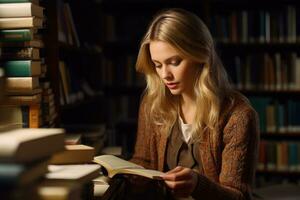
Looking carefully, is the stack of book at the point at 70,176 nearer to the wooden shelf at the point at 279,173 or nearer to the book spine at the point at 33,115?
the book spine at the point at 33,115

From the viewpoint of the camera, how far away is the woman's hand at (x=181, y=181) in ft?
4.34

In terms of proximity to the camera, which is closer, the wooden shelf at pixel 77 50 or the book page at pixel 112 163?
the book page at pixel 112 163

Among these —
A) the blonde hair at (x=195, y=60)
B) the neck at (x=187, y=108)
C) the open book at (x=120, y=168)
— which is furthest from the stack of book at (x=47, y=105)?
the neck at (x=187, y=108)

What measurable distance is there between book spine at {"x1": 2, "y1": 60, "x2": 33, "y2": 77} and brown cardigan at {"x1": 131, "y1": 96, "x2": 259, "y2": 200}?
2.08 feet

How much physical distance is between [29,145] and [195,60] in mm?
954

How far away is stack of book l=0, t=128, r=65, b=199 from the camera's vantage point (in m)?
0.81

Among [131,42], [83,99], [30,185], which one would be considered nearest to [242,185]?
[30,185]

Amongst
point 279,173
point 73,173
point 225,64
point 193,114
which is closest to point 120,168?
point 73,173

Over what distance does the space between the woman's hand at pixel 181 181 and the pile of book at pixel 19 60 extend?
1.53ft

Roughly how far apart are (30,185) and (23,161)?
59 millimetres

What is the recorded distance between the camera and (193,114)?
184 cm

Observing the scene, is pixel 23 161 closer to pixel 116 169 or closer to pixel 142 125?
pixel 116 169

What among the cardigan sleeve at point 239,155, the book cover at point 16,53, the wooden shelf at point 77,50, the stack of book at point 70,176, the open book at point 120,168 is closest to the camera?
the stack of book at point 70,176

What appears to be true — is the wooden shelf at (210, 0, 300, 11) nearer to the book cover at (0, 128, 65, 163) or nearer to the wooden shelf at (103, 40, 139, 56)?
the wooden shelf at (103, 40, 139, 56)
